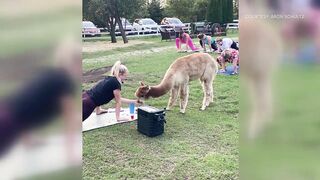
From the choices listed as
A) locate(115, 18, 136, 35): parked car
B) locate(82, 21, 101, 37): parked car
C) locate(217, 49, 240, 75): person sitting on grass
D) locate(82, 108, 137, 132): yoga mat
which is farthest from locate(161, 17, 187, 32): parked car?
locate(82, 108, 137, 132): yoga mat

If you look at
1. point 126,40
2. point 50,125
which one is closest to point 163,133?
point 126,40

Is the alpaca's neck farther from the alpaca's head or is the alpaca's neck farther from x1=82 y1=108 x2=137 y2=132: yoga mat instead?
x1=82 y1=108 x2=137 y2=132: yoga mat

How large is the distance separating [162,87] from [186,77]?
1.12 ft

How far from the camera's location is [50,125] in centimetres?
121

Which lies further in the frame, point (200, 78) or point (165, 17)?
point (200, 78)

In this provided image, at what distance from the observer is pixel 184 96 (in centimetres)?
418

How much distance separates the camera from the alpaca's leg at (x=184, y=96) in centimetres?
413

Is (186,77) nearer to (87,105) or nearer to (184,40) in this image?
(184,40)

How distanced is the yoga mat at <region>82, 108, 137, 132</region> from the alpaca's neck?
12.3 inches

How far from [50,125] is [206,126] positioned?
8.47ft

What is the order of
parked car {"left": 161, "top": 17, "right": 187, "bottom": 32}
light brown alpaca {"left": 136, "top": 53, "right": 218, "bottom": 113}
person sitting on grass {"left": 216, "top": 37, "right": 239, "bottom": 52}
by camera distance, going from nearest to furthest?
parked car {"left": 161, "top": 17, "right": 187, "bottom": 32}, light brown alpaca {"left": 136, "top": 53, "right": 218, "bottom": 113}, person sitting on grass {"left": 216, "top": 37, "right": 239, "bottom": 52}

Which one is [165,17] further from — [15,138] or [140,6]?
[15,138]

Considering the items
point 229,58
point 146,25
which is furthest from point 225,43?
point 146,25

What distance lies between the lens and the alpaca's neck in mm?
3956
